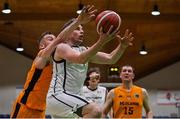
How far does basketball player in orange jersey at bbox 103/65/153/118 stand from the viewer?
7.75 meters

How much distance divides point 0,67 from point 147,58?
723 cm

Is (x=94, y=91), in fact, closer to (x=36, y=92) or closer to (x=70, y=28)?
(x=36, y=92)

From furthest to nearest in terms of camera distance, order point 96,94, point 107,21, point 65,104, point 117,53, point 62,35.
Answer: point 96,94, point 117,53, point 62,35, point 65,104, point 107,21

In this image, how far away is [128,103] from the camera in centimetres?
786

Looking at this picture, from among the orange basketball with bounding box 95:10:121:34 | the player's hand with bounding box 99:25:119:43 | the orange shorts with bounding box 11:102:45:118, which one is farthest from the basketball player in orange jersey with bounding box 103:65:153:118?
the player's hand with bounding box 99:25:119:43

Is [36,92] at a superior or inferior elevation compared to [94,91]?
inferior

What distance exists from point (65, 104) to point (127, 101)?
2.62 metres

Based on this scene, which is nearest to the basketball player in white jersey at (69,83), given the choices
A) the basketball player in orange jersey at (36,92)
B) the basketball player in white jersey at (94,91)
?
the basketball player in orange jersey at (36,92)

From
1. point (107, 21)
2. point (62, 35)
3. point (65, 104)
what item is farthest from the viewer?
point (62, 35)

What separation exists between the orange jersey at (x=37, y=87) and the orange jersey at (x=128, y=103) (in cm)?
193

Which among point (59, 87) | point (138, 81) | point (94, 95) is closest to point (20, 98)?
point (59, 87)

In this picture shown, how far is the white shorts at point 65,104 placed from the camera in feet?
17.6

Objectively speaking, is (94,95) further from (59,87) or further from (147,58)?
(147,58)

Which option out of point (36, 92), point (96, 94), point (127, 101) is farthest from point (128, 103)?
point (36, 92)
